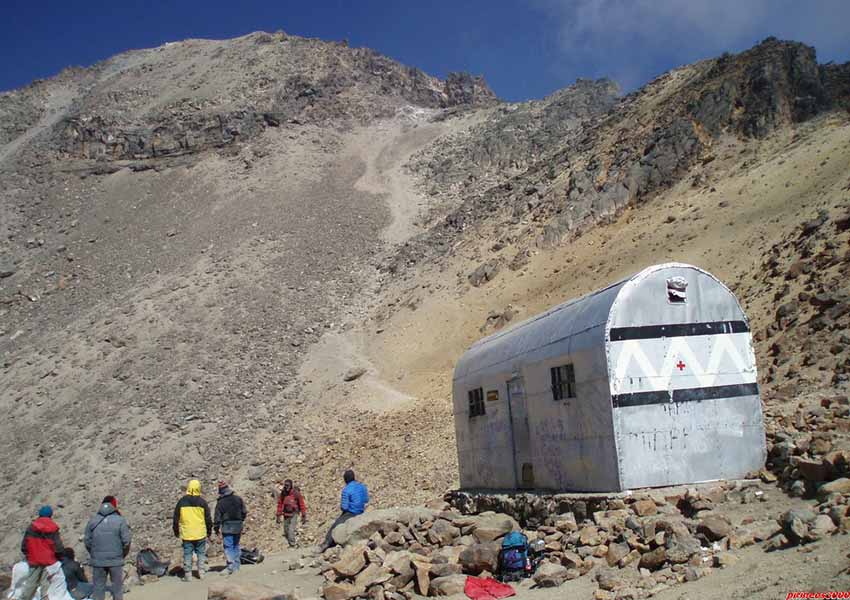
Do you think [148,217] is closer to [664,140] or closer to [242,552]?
[664,140]

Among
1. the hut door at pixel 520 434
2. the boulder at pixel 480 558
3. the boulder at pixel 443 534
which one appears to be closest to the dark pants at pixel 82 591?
the boulder at pixel 443 534

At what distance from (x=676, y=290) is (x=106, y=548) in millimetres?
8747

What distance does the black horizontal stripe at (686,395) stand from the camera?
11.1 meters

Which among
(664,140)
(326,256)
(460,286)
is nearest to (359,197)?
(326,256)

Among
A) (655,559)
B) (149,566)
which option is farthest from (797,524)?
(149,566)

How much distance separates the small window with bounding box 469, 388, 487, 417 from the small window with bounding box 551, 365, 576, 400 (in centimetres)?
340

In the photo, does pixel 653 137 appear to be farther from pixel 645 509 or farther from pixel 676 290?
pixel 645 509

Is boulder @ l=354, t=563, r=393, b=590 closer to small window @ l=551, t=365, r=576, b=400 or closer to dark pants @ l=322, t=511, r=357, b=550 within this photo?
dark pants @ l=322, t=511, r=357, b=550

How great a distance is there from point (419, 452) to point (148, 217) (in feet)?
124

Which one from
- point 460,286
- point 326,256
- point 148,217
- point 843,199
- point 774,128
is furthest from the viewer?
point 148,217

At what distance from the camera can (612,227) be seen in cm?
3447

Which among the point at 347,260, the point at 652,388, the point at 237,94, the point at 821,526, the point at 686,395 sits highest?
the point at 237,94

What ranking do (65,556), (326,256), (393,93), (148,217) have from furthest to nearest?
(393,93) < (148,217) < (326,256) < (65,556)

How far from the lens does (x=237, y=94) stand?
2822 inches
